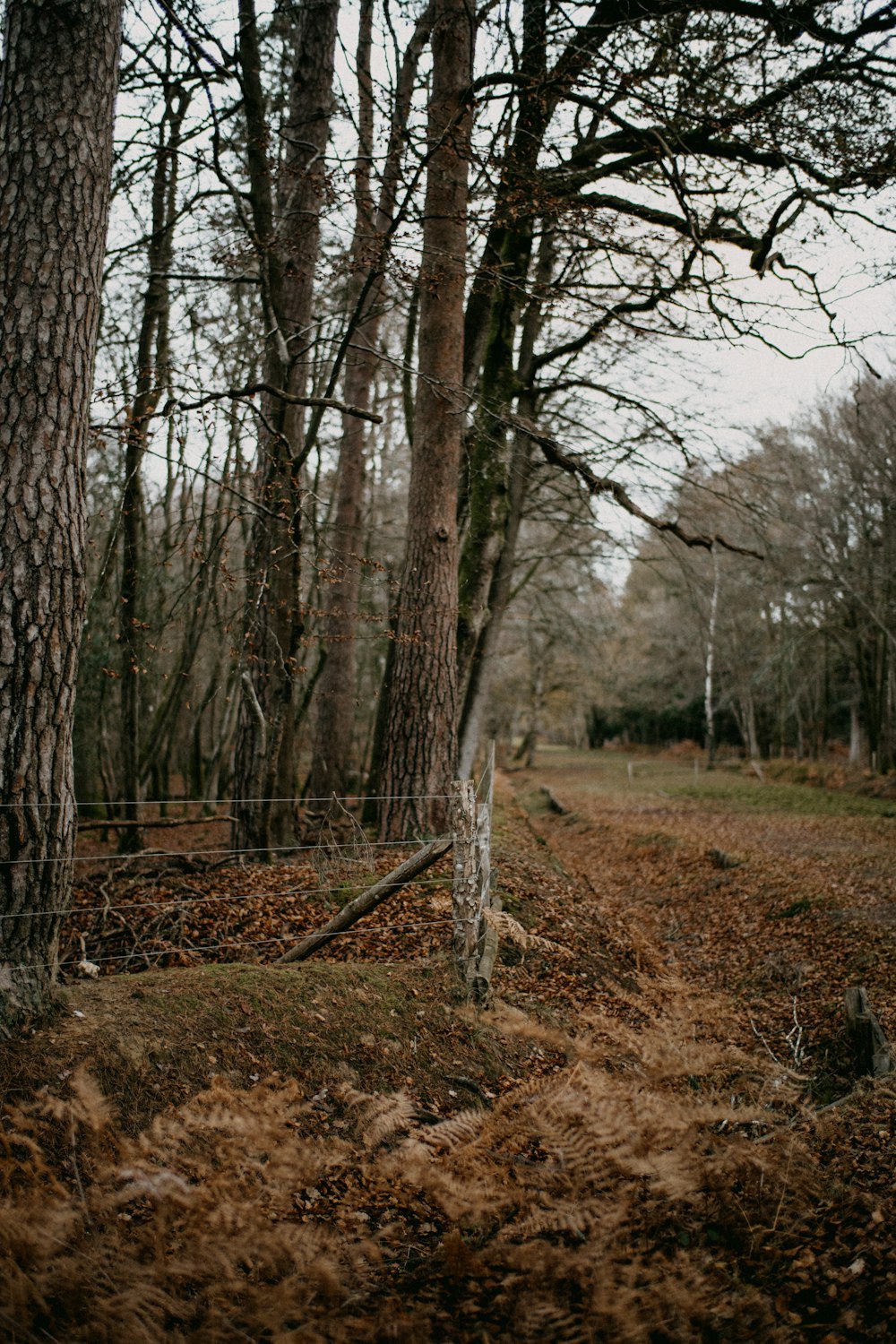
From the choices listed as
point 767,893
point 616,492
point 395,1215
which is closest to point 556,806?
point 767,893

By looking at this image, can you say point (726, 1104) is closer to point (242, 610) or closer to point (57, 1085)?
point (57, 1085)

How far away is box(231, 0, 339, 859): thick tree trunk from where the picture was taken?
7.71 metres

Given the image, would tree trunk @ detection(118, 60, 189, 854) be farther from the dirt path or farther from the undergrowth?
the dirt path

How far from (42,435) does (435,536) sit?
5300 mm

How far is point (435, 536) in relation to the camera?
936 cm

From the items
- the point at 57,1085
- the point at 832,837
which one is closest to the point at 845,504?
the point at 832,837

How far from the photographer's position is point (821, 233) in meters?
9.21

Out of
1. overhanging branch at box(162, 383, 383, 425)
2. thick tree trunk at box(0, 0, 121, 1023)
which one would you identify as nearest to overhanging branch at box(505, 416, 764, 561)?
overhanging branch at box(162, 383, 383, 425)

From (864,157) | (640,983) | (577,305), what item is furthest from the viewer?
(577,305)

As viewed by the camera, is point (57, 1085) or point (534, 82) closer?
point (57, 1085)

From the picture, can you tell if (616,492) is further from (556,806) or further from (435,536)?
(556,806)

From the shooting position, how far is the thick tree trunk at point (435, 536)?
9078mm

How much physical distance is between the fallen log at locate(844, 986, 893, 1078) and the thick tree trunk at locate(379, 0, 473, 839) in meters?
4.34

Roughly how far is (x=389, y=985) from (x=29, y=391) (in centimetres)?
409
